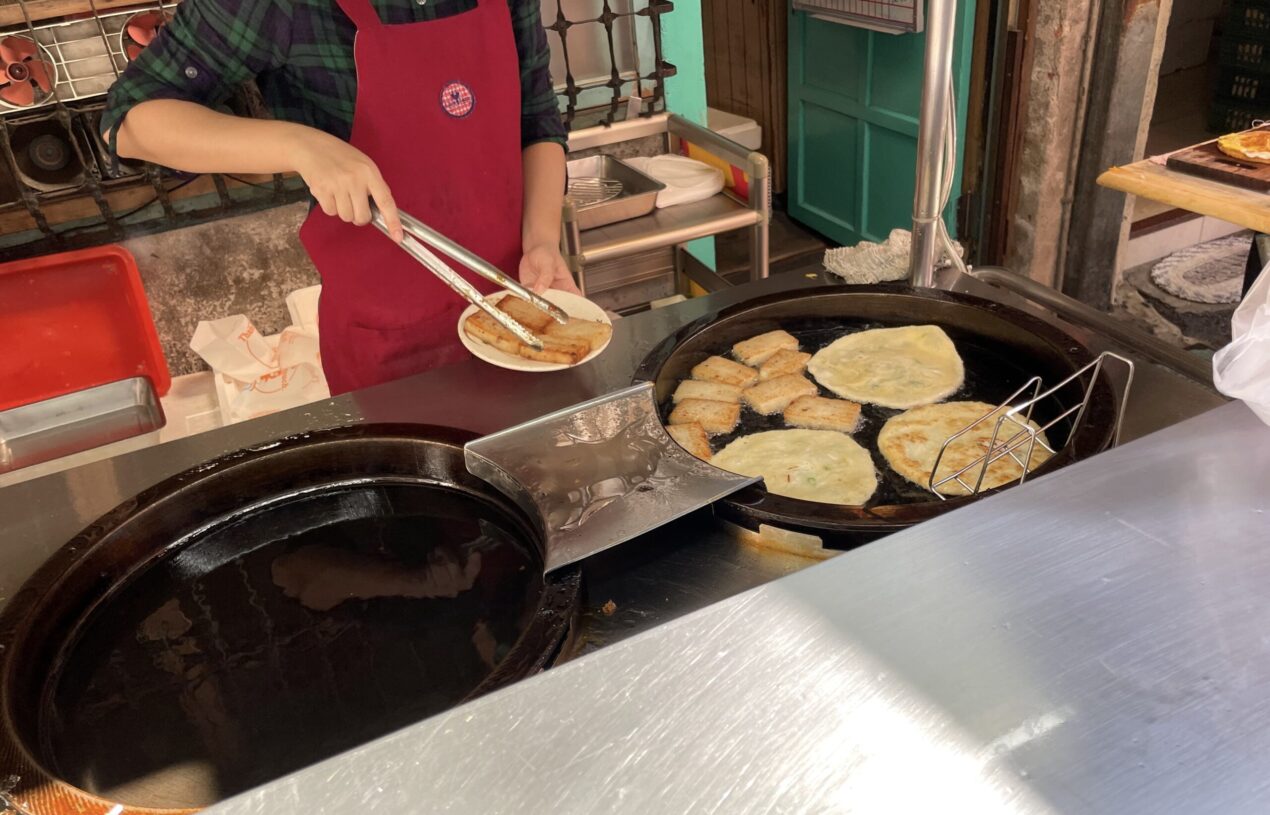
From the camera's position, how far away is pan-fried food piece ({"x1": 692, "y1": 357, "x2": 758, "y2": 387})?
1600 mm

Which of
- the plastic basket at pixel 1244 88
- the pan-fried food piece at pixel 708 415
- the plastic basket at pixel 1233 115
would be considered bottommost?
the plastic basket at pixel 1233 115

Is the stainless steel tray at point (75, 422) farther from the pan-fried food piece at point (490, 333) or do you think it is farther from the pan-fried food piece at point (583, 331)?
the pan-fried food piece at point (583, 331)

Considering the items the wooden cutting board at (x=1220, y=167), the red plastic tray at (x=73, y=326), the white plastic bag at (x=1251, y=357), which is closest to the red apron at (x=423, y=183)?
the red plastic tray at (x=73, y=326)

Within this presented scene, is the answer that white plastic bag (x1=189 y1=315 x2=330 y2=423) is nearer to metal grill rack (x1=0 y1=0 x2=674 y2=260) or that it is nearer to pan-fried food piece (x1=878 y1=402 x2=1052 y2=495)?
metal grill rack (x1=0 y1=0 x2=674 y2=260)

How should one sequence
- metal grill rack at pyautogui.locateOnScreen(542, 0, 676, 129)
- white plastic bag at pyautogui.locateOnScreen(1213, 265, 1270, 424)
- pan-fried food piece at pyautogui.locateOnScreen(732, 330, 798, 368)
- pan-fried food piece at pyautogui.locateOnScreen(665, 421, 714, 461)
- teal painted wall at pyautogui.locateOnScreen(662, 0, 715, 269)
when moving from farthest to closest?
teal painted wall at pyautogui.locateOnScreen(662, 0, 715, 269) < metal grill rack at pyautogui.locateOnScreen(542, 0, 676, 129) < pan-fried food piece at pyautogui.locateOnScreen(732, 330, 798, 368) < pan-fried food piece at pyautogui.locateOnScreen(665, 421, 714, 461) < white plastic bag at pyautogui.locateOnScreen(1213, 265, 1270, 424)

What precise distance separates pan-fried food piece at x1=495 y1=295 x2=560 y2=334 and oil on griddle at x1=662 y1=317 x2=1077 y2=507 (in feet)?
0.88

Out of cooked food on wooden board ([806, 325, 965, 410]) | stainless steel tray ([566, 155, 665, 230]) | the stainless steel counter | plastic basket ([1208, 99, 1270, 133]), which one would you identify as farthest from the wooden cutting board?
plastic basket ([1208, 99, 1270, 133])

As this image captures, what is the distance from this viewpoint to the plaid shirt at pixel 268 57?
1591 mm

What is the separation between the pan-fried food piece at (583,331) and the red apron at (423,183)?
438 millimetres

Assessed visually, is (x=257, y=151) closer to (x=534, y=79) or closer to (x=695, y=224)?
(x=534, y=79)

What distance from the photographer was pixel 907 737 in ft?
1.46

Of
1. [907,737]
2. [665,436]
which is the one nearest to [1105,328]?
[665,436]

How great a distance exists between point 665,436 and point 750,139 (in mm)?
4295

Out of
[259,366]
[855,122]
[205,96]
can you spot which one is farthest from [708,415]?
[855,122]
